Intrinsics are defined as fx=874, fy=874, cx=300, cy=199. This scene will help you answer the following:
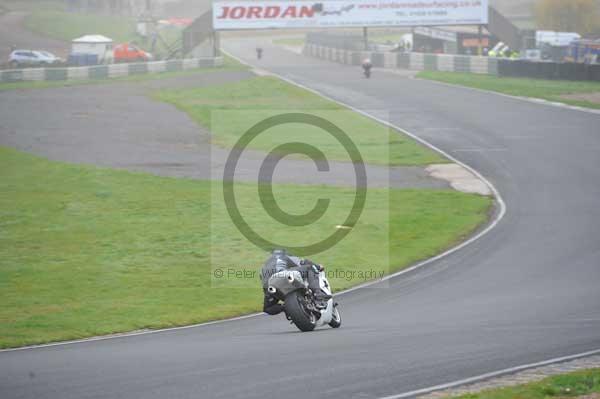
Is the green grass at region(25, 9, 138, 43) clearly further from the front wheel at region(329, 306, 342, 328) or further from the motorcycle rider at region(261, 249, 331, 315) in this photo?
the motorcycle rider at region(261, 249, 331, 315)

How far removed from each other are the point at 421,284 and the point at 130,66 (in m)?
58.0

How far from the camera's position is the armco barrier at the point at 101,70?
65.1 metres

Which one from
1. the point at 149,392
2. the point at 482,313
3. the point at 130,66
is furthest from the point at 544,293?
the point at 130,66

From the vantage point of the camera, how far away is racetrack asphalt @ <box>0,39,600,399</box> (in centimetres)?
1013

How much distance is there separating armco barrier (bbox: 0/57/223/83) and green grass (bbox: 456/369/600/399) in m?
59.6

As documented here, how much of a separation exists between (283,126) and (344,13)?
33976mm

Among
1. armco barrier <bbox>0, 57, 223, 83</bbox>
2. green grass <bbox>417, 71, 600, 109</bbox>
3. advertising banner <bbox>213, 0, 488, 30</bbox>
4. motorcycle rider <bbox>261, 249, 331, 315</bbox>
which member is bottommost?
motorcycle rider <bbox>261, 249, 331, 315</bbox>

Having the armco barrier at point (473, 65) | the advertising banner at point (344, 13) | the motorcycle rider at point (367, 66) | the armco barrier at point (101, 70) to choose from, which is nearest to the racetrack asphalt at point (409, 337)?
the armco barrier at point (473, 65)

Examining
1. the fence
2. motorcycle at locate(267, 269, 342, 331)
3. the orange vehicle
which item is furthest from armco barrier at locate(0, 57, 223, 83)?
motorcycle at locate(267, 269, 342, 331)

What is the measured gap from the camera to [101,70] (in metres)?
70.4

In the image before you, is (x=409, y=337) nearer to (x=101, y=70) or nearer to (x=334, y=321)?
(x=334, y=321)

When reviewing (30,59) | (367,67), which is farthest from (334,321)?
(30,59)

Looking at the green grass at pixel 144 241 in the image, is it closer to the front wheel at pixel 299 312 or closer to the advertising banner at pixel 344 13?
the front wheel at pixel 299 312

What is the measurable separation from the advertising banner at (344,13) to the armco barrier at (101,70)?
12.9 feet
